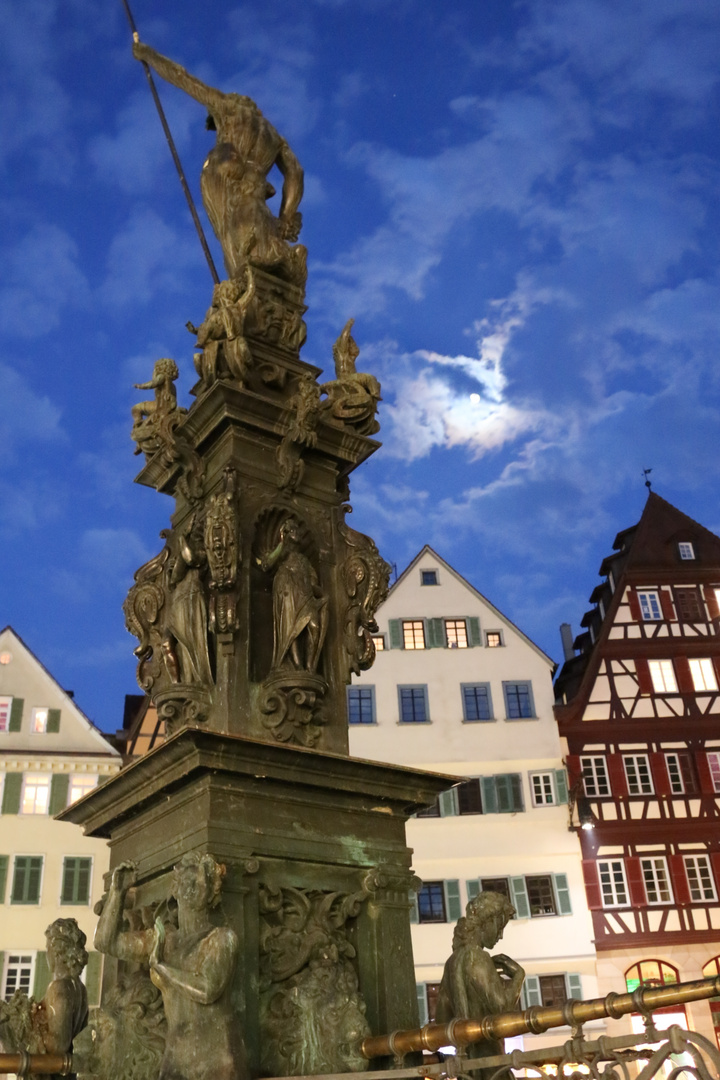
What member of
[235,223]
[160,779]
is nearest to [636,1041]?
[160,779]

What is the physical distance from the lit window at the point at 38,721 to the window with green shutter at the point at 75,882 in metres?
3.33

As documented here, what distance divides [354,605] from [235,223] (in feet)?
9.48

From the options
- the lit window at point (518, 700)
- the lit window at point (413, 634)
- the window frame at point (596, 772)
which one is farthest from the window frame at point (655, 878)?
the lit window at point (413, 634)

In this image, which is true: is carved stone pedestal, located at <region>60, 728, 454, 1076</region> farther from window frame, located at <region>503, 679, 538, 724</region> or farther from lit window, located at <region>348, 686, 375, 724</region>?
window frame, located at <region>503, 679, 538, 724</region>

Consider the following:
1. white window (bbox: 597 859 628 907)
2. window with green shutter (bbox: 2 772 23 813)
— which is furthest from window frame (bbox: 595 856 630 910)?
window with green shutter (bbox: 2 772 23 813)

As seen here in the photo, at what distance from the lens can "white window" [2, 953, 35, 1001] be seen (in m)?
23.8

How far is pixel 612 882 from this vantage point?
25.1m

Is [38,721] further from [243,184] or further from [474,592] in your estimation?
[243,184]

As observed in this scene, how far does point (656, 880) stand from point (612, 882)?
41.2 inches

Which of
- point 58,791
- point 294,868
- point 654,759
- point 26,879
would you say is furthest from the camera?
point 654,759

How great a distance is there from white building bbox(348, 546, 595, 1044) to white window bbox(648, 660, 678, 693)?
106 inches

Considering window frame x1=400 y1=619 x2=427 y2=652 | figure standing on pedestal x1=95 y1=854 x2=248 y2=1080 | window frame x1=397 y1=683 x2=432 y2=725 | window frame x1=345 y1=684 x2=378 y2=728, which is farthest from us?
window frame x1=400 y1=619 x2=427 y2=652

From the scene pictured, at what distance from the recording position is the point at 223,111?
741 cm

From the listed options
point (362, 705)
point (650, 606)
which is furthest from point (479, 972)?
point (650, 606)
